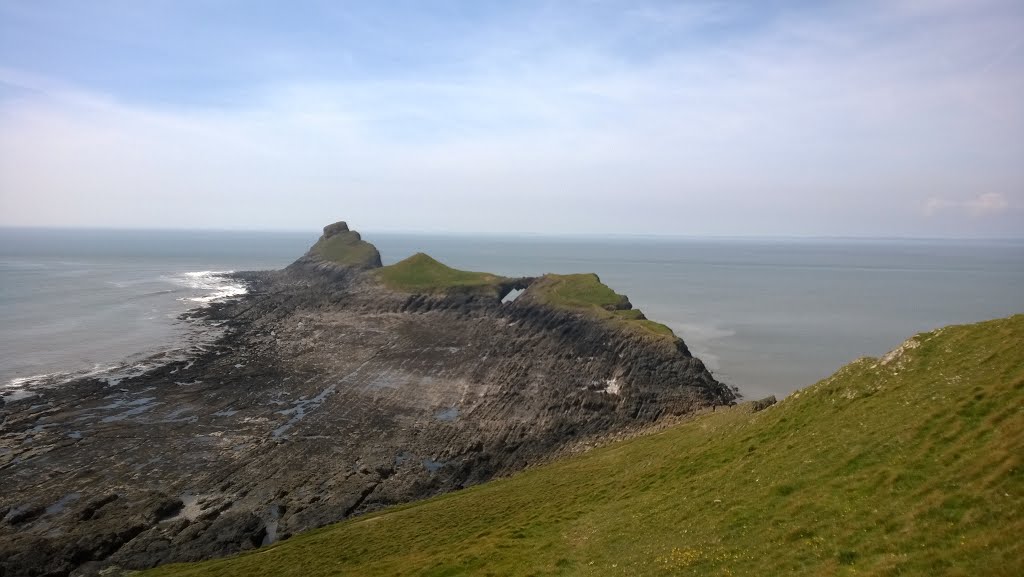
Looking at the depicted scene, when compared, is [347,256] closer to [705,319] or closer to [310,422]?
[705,319]

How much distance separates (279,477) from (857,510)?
150 feet

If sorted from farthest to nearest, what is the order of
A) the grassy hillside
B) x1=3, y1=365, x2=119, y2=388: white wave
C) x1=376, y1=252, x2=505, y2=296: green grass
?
x1=376, y1=252, x2=505, y2=296: green grass
x1=3, y1=365, x2=119, y2=388: white wave
the grassy hillside

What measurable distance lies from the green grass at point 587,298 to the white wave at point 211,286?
8954 cm

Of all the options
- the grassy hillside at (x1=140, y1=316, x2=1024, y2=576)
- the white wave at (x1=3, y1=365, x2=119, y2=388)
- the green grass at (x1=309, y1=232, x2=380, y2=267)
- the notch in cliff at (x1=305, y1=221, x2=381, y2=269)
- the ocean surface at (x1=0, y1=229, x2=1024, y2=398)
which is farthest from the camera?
the green grass at (x1=309, y1=232, x2=380, y2=267)

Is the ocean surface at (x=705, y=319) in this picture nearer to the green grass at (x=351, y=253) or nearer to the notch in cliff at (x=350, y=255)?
the notch in cliff at (x=350, y=255)

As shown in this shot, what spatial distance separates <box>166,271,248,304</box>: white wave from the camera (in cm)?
14925

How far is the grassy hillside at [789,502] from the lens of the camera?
17125 millimetres

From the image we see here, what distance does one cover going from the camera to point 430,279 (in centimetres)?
13388

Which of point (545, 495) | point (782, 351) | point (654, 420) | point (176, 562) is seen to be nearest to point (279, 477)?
point (176, 562)

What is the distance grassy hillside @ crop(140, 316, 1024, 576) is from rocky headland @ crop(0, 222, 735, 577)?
738cm

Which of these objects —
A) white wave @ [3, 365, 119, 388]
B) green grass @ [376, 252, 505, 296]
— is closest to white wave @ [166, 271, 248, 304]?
green grass @ [376, 252, 505, 296]

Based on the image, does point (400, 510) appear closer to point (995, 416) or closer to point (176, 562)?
point (176, 562)

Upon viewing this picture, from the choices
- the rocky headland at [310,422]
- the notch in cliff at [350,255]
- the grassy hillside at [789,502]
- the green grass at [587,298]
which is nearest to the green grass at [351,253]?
the notch in cliff at [350,255]

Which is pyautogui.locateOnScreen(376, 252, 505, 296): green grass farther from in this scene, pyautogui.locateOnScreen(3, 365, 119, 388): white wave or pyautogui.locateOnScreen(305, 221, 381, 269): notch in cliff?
pyautogui.locateOnScreen(3, 365, 119, 388): white wave
